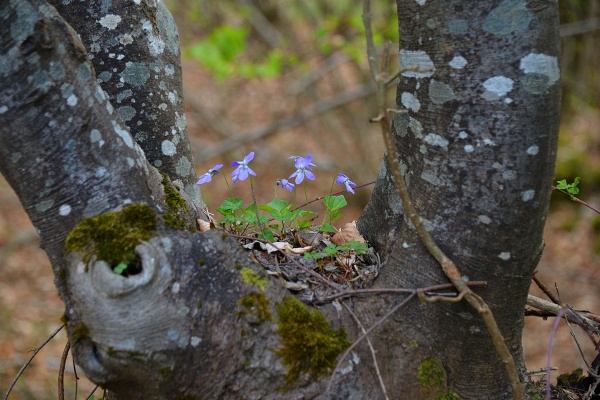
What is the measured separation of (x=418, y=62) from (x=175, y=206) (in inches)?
36.4

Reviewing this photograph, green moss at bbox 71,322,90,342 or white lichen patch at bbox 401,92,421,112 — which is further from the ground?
white lichen patch at bbox 401,92,421,112

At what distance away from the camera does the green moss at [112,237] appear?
1459 mm

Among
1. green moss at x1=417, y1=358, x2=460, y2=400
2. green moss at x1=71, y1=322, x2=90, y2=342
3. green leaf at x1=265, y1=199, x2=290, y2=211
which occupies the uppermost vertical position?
green leaf at x1=265, y1=199, x2=290, y2=211

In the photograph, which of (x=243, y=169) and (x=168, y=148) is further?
(x=168, y=148)

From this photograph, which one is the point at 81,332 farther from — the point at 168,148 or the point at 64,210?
the point at 168,148

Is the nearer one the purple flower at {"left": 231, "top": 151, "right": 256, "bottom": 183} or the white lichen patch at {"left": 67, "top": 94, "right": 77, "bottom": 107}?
the white lichen patch at {"left": 67, "top": 94, "right": 77, "bottom": 107}

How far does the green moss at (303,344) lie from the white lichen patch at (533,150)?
2.58ft

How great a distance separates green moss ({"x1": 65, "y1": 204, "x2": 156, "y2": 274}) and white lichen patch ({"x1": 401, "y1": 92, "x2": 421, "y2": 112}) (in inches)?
35.4

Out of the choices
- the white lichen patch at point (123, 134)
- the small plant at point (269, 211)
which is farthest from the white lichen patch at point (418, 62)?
the white lichen patch at point (123, 134)

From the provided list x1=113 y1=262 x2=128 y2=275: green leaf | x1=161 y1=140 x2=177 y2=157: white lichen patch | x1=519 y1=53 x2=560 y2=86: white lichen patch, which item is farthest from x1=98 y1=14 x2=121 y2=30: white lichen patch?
x1=519 y1=53 x2=560 y2=86: white lichen patch

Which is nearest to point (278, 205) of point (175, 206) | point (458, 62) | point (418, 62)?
point (175, 206)

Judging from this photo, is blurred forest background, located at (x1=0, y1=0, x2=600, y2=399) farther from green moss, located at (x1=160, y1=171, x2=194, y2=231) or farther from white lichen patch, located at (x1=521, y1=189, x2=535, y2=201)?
white lichen patch, located at (x1=521, y1=189, x2=535, y2=201)

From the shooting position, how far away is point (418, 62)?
1629 mm

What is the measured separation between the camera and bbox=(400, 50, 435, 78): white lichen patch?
1.60m
